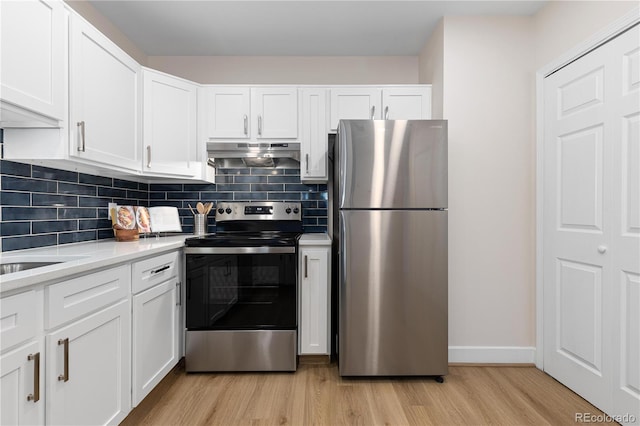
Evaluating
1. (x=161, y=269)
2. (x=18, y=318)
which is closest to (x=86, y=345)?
(x=18, y=318)

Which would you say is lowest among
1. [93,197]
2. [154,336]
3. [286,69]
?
[154,336]

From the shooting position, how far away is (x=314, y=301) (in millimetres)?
2529

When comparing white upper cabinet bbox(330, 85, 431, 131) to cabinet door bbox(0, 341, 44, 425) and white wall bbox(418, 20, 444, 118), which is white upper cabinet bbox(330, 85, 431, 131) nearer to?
white wall bbox(418, 20, 444, 118)

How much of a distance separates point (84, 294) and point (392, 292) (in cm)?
169

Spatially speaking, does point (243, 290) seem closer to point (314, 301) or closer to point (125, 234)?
point (314, 301)

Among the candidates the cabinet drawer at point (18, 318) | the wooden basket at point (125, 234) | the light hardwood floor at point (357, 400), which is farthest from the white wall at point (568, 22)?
the wooden basket at point (125, 234)

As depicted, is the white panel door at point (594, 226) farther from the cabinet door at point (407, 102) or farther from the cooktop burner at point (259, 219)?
the cooktop burner at point (259, 219)

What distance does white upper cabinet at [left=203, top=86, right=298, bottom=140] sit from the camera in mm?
2801

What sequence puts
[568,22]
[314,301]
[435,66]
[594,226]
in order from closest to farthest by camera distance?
[594,226] → [568,22] → [314,301] → [435,66]

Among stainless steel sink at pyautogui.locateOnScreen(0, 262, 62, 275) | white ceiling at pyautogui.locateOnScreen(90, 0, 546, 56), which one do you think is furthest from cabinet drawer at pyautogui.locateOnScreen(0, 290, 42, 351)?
white ceiling at pyautogui.locateOnScreen(90, 0, 546, 56)

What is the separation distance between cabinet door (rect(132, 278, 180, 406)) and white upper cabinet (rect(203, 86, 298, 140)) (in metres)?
1.26

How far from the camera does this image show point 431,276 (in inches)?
89.7

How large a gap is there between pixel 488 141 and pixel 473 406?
Result: 1782 mm

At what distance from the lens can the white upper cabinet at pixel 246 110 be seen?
2.80 m
